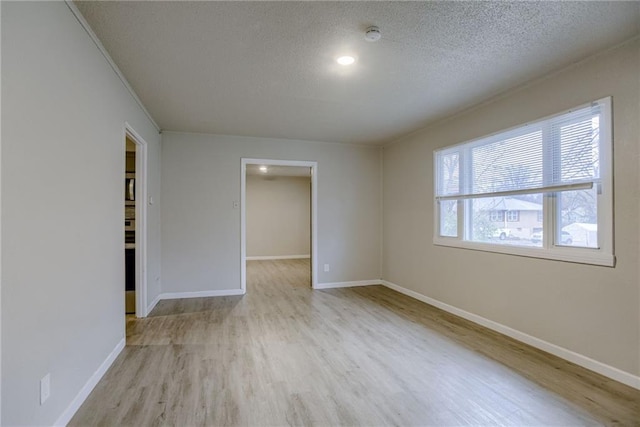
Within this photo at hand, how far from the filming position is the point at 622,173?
2.35 metres

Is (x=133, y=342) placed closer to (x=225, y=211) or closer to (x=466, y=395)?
(x=225, y=211)

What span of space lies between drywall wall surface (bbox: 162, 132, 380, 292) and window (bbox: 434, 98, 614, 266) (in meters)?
1.91

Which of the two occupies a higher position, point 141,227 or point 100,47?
point 100,47

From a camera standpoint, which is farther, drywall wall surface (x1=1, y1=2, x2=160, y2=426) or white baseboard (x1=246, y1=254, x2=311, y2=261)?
white baseboard (x1=246, y1=254, x2=311, y2=261)

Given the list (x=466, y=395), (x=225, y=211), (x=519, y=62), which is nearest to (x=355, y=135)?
(x=225, y=211)

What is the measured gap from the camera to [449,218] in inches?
164

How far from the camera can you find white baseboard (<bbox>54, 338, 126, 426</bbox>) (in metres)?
1.85

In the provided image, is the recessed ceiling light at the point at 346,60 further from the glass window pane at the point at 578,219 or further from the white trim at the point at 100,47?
the glass window pane at the point at 578,219

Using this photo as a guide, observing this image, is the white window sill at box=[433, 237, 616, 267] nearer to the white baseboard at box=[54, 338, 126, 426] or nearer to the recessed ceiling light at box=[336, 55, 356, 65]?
the recessed ceiling light at box=[336, 55, 356, 65]

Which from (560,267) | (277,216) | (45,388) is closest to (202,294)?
(45,388)

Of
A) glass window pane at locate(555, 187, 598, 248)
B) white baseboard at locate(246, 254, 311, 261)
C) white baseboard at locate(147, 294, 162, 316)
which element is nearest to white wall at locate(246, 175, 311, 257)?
white baseboard at locate(246, 254, 311, 261)

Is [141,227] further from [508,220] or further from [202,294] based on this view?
[508,220]

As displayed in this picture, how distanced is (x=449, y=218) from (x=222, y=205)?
10.7ft

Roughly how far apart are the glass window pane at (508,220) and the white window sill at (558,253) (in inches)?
2.5
